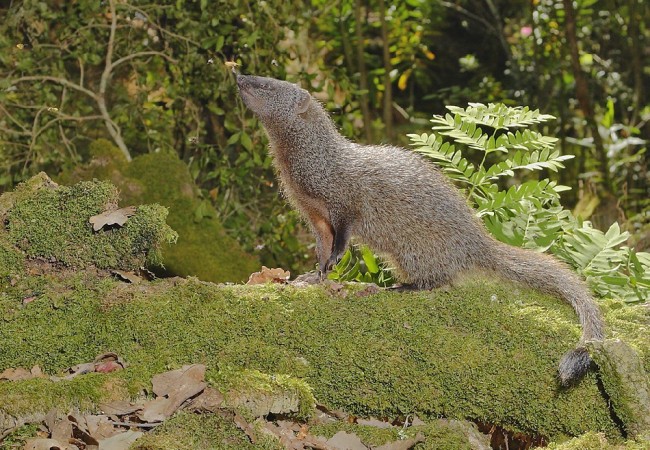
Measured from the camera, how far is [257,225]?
7.16m

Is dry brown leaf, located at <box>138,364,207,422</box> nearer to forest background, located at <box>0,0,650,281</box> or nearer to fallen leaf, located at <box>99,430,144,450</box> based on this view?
fallen leaf, located at <box>99,430,144,450</box>

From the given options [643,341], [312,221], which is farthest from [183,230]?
[643,341]

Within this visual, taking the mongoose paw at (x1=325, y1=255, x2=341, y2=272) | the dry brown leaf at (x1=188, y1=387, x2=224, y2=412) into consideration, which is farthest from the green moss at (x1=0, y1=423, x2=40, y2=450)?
the mongoose paw at (x1=325, y1=255, x2=341, y2=272)

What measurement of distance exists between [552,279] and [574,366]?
0.67m

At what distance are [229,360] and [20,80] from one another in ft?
13.0

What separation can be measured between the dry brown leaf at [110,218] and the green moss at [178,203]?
69.4 inches

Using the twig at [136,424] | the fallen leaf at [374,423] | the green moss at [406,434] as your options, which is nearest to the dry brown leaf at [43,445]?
the twig at [136,424]

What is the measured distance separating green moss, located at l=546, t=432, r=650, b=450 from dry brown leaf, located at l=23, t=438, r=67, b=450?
168 cm

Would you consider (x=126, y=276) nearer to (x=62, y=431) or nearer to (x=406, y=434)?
(x=62, y=431)

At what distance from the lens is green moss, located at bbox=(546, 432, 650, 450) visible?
2867 millimetres

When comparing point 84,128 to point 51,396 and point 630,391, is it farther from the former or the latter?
point 630,391

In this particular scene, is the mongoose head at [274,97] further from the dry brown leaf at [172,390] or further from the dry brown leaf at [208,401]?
the dry brown leaf at [208,401]

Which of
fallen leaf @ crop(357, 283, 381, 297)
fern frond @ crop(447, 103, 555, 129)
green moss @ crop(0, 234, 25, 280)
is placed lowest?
fallen leaf @ crop(357, 283, 381, 297)

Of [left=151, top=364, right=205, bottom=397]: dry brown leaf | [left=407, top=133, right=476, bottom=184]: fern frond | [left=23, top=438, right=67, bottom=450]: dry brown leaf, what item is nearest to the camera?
[left=23, top=438, right=67, bottom=450]: dry brown leaf
